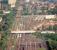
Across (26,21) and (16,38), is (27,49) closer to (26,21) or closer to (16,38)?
(16,38)

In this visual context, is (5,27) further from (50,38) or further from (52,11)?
(52,11)

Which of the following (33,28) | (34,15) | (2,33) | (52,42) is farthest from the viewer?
(34,15)

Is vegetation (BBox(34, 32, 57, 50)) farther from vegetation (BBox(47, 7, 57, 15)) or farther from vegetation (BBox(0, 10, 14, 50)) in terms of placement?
vegetation (BBox(47, 7, 57, 15))

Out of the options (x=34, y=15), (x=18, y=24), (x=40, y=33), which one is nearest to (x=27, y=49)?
(x=40, y=33)

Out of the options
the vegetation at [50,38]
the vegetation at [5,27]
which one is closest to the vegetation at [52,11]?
the vegetation at [5,27]

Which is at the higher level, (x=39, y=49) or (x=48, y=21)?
(x=48, y=21)

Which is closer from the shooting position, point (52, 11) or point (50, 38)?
point (50, 38)

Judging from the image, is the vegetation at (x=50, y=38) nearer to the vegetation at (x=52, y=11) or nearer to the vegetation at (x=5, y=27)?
the vegetation at (x=5, y=27)

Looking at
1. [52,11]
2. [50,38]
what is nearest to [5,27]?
[50,38]

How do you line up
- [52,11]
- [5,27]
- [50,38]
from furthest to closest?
1. [52,11]
2. [5,27]
3. [50,38]

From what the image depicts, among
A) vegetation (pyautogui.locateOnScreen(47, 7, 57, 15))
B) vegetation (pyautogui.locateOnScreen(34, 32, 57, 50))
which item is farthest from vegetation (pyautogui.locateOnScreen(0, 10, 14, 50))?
vegetation (pyautogui.locateOnScreen(47, 7, 57, 15))

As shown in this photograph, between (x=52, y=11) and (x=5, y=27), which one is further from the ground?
(x=52, y=11)
